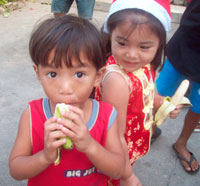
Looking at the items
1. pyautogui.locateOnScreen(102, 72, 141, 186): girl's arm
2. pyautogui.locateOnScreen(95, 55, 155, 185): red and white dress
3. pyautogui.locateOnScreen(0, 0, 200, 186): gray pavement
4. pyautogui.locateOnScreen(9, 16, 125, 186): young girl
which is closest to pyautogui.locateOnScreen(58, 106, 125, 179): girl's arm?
pyautogui.locateOnScreen(9, 16, 125, 186): young girl

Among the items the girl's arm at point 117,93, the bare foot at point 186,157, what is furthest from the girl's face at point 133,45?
the bare foot at point 186,157

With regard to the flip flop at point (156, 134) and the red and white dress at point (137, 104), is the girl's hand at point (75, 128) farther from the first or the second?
the flip flop at point (156, 134)

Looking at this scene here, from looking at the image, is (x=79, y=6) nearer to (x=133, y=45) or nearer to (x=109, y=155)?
(x=133, y=45)

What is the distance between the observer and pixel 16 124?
8.95 feet

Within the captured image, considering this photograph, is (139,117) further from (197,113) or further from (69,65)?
(197,113)

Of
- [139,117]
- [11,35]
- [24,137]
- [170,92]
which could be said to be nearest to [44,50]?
[24,137]

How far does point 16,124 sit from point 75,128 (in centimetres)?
192

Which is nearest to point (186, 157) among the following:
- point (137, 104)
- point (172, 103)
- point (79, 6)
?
point (172, 103)

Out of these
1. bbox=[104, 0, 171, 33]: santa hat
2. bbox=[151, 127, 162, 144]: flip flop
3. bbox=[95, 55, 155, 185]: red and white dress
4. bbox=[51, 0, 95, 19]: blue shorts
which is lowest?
bbox=[151, 127, 162, 144]: flip flop

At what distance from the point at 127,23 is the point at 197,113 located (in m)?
1.28

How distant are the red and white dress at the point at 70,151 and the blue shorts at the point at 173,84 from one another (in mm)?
1107

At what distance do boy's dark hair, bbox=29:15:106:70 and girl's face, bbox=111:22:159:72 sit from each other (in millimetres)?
225

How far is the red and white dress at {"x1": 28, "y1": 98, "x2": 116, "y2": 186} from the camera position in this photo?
1.19m

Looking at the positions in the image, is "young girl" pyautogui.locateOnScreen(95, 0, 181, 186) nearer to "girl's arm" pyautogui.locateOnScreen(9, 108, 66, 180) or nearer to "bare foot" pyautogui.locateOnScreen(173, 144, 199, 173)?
"girl's arm" pyautogui.locateOnScreen(9, 108, 66, 180)
